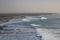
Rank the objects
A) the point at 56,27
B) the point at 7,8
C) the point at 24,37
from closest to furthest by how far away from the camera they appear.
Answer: the point at 24,37 < the point at 56,27 < the point at 7,8

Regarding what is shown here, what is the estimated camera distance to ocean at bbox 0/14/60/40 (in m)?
1.08

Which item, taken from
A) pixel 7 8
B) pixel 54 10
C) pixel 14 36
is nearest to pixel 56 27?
pixel 54 10

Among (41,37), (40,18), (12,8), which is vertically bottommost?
(41,37)

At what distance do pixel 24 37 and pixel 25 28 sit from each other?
12cm

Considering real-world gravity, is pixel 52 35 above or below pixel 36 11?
below

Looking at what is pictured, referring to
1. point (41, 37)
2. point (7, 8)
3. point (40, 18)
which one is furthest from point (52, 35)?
point (7, 8)

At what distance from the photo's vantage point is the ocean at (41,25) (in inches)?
42.7

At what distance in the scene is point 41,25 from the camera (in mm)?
1177

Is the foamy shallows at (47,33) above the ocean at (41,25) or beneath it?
beneath

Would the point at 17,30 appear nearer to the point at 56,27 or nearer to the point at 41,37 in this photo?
the point at 41,37

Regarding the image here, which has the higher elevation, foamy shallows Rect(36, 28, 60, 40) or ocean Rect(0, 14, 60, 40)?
ocean Rect(0, 14, 60, 40)

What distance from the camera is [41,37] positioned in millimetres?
1064

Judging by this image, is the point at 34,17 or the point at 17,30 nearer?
the point at 17,30

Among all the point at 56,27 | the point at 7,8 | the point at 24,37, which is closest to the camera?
the point at 24,37
